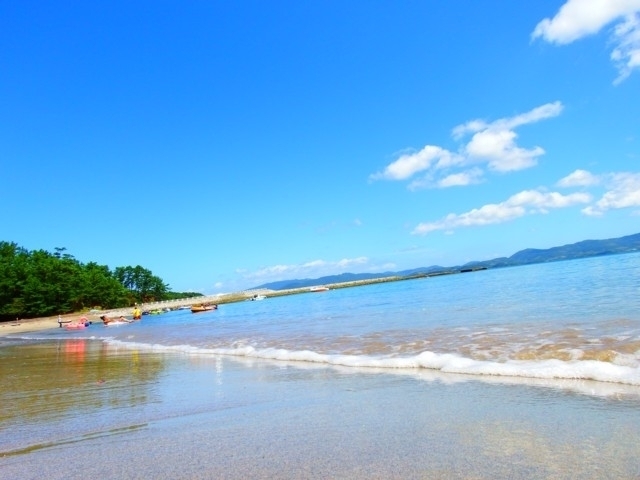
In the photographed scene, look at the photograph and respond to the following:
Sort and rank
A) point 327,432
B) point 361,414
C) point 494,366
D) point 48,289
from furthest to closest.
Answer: point 48,289 → point 494,366 → point 361,414 → point 327,432

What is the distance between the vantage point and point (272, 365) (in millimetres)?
11617

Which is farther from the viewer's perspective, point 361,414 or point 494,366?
point 494,366

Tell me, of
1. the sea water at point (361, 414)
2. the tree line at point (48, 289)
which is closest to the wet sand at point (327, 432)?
the sea water at point (361, 414)

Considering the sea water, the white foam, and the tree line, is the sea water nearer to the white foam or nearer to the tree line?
the white foam

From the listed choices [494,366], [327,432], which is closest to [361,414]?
[327,432]

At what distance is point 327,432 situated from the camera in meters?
5.30

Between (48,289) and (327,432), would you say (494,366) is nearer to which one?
(327,432)

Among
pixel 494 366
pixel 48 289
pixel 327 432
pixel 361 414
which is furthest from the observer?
pixel 48 289

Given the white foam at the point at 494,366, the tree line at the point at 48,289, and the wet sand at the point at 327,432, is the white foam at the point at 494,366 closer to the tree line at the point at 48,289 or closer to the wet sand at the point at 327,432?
the wet sand at the point at 327,432

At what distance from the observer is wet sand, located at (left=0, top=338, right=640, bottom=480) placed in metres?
4.07

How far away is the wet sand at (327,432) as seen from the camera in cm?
407

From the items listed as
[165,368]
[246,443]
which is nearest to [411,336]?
[165,368]

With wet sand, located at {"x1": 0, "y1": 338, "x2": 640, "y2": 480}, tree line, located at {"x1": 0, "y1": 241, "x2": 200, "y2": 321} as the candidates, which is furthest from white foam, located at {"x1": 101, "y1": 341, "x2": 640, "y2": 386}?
tree line, located at {"x1": 0, "y1": 241, "x2": 200, "y2": 321}

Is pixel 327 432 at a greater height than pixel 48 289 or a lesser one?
lesser
